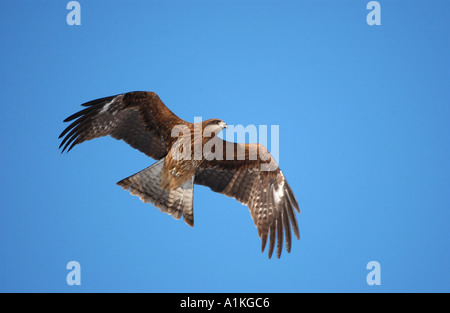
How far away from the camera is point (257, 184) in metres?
10.8

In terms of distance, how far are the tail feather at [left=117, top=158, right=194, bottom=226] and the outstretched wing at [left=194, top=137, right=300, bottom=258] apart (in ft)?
1.78

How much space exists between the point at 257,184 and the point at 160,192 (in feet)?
6.36

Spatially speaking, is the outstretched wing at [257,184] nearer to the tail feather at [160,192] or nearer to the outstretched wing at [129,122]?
the tail feather at [160,192]

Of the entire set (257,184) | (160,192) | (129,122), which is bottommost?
(160,192)

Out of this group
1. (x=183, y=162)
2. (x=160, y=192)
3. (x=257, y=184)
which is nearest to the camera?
(x=183, y=162)

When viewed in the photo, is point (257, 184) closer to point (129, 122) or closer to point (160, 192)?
point (160, 192)

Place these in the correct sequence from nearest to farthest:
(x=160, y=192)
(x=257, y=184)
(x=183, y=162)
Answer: (x=183, y=162), (x=160, y=192), (x=257, y=184)

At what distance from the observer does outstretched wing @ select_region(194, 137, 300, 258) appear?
10.5 m

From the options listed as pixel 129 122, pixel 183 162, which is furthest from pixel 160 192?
pixel 129 122

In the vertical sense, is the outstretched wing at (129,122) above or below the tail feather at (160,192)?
above

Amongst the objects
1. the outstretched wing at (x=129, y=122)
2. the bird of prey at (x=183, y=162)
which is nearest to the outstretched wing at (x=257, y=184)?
the bird of prey at (x=183, y=162)

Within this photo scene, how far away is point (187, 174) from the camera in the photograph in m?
10.1

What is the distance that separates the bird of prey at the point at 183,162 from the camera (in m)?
9.74
